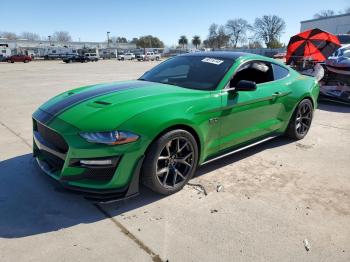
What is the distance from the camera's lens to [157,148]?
3244 mm

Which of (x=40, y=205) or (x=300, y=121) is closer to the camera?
(x=40, y=205)

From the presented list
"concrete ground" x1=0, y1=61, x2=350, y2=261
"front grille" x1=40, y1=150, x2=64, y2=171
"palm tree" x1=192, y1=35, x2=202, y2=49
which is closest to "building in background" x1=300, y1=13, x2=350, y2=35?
"concrete ground" x1=0, y1=61, x2=350, y2=261

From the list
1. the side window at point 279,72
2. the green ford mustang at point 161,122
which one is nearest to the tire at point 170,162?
the green ford mustang at point 161,122

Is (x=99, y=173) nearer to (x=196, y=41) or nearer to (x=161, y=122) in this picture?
(x=161, y=122)

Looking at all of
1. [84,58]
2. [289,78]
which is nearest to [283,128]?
[289,78]

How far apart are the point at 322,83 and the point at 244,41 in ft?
347

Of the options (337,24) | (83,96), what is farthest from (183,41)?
(83,96)

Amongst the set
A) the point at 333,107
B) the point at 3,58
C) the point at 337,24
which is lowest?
the point at 333,107

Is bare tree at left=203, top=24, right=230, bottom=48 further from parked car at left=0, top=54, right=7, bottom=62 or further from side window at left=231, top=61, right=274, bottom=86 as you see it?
side window at left=231, top=61, right=274, bottom=86

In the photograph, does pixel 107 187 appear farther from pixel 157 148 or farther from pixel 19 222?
pixel 19 222

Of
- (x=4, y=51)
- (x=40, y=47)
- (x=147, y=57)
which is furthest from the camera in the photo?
(x=40, y=47)

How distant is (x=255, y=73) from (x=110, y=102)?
228cm

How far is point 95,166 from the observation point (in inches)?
120

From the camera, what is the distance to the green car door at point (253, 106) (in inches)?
158
